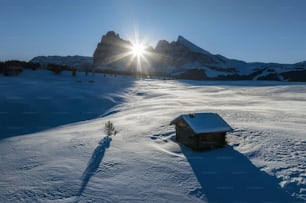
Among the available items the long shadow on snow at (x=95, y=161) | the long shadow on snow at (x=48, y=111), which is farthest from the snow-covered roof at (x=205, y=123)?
the long shadow on snow at (x=48, y=111)

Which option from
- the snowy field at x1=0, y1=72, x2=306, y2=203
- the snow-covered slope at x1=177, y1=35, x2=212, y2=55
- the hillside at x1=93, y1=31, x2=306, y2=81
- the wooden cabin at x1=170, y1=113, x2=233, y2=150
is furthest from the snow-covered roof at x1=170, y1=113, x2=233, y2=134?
the snow-covered slope at x1=177, y1=35, x2=212, y2=55

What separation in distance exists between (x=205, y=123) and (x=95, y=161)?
3.50 meters

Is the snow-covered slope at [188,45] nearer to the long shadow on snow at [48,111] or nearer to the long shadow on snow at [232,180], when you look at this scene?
the long shadow on snow at [48,111]

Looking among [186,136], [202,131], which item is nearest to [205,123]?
[202,131]

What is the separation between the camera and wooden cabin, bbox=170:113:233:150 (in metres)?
7.11

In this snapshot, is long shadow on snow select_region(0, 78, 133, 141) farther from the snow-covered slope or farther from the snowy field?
the snow-covered slope

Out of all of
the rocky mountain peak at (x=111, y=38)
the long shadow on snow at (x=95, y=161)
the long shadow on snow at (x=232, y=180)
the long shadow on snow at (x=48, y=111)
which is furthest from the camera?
the rocky mountain peak at (x=111, y=38)

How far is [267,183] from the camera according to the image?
5.09 meters

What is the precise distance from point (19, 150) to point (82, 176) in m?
3.60

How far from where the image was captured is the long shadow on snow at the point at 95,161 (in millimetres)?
5299

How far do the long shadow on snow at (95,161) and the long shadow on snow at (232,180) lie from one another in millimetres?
2368

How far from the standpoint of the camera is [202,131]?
7004 millimetres

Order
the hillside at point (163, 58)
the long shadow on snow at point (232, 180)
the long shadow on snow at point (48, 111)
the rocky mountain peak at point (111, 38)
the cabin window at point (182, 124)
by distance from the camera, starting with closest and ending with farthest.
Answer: the long shadow on snow at point (232, 180)
the cabin window at point (182, 124)
the long shadow on snow at point (48, 111)
the hillside at point (163, 58)
the rocky mountain peak at point (111, 38)

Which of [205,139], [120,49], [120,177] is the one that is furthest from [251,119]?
[120,49]
